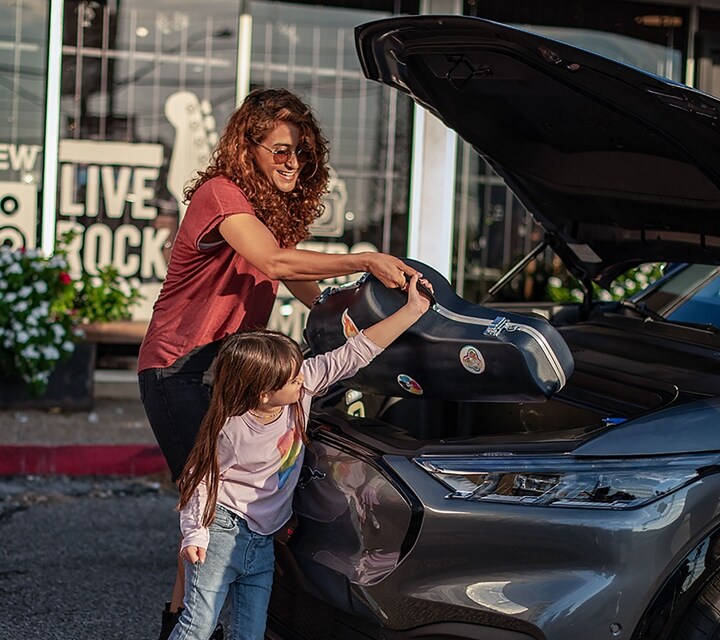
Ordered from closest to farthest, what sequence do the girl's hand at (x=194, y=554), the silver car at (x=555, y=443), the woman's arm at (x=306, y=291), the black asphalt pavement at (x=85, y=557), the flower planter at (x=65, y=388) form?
1. the silver car at (x=555, y=443)
2. the girl's hand at (x=194, y=554)
3. the woman's arm at (x=306, y=291)
4. the black asphalt pavement at (x=85, y=557)
5. the flower planter at (x=65, y=388)

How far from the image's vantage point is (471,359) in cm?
301

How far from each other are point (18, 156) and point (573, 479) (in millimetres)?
7099

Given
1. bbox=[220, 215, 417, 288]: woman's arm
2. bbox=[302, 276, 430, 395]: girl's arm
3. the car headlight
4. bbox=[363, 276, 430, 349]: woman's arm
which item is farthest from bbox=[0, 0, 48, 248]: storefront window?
the car headlight

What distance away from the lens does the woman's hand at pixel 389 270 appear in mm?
3092

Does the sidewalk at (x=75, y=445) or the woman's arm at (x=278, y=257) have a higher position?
the woman's arm at (x=278, y=257)

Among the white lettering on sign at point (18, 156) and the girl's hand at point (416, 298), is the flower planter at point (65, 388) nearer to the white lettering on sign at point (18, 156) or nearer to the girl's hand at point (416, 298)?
the white lettering on sign at point (18, 156)

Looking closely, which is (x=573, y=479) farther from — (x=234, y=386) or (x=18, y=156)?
(x=18, y=156)

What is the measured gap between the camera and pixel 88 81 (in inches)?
353

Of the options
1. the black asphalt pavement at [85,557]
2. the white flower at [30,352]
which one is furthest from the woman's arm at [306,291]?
the white flower at [30,352]

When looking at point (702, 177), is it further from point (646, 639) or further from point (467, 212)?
point (467, 212)

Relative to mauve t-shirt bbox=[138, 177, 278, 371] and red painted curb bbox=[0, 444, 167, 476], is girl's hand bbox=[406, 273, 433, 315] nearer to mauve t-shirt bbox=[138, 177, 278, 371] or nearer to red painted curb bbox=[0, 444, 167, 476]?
mauve t-shirt bbox=[138, 177, 278, 371]

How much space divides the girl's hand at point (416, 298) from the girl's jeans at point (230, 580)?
0.71 m

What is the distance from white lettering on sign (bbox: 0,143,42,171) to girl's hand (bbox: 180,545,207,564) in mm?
6491

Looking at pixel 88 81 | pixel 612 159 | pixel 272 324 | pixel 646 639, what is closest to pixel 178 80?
pixel 88 81
